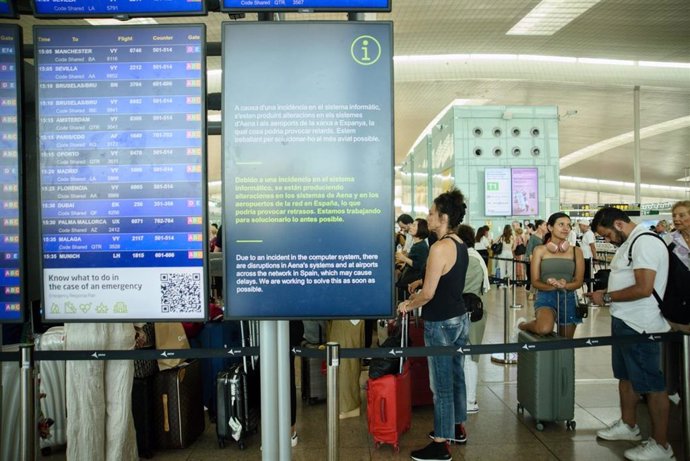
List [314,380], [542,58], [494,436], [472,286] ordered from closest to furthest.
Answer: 1. [494,436]
2. [472,286]
3. [314,380]
4. [542,58]

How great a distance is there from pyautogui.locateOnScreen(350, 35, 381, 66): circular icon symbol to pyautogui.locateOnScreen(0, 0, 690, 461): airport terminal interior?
0.73 ft

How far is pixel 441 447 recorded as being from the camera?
3.61 metres

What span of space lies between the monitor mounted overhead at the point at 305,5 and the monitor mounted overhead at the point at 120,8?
0.52 feet

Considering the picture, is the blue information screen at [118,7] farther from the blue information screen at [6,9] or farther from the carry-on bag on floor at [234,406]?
the carry-on bag on floor at [234,406]

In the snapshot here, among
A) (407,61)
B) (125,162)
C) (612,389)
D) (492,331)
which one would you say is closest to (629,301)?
(612,389)

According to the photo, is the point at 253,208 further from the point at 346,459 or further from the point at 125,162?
the point at 346,459

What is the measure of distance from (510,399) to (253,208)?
3.70 metres

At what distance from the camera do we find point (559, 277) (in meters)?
4.77

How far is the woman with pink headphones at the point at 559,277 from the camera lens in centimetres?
466

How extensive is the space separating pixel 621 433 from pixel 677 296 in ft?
3.87

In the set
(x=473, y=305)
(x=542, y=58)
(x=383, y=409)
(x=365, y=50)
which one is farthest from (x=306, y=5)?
(x=542, y=58)

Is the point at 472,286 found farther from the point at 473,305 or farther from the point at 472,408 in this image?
the point at 472,408

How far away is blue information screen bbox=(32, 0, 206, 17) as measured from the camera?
245 cm

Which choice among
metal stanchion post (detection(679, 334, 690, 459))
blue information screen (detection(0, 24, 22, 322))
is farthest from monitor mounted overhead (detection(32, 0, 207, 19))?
metal stanchion post (detection(679, 334, 690, 459))
